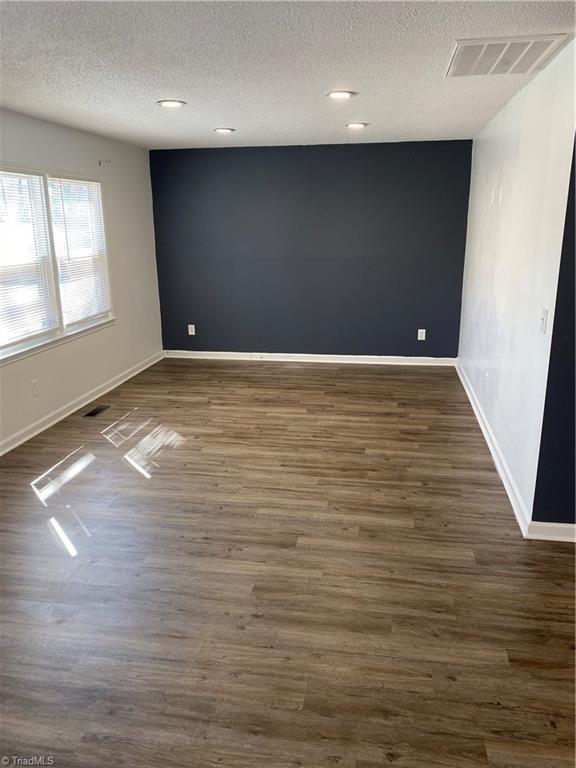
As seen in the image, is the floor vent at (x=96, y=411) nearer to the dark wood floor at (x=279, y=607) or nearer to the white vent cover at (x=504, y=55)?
the dark wood floor at (x=279, y=607)

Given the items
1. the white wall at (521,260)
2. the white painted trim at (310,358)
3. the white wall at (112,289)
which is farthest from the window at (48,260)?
the white wall at (521,260)

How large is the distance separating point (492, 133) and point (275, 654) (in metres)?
4.07

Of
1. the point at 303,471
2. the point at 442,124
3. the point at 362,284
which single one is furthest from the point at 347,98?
the point at 362,284

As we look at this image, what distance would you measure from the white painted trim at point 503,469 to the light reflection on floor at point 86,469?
220 centimetres

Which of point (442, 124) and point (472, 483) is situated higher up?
point (442, 124)

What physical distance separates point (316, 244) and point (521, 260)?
10.4 feet

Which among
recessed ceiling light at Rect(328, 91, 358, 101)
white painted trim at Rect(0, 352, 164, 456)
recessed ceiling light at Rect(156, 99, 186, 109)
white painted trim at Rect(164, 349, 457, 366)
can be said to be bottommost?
white painted trim at Rect(0, 352, 164, 456)

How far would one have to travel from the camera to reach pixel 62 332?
187 inches

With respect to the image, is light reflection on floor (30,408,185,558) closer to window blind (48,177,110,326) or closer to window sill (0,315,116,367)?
window sill (0,315,116,367)

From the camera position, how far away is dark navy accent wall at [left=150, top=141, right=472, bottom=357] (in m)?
5.89

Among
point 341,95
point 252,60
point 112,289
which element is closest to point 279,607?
point 252,60

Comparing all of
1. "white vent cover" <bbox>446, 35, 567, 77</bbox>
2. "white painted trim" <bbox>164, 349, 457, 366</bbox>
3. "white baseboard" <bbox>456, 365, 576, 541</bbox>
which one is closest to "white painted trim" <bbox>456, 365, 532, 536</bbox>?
"white baseboard" <bbox>456, 365, 576, 541</bbox>

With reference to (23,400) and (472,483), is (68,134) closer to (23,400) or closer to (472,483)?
(23,400)

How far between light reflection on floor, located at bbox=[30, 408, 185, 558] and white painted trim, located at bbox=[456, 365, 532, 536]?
86.5 inches
